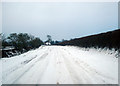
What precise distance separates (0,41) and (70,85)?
85.0 ft

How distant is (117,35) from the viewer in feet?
25.2

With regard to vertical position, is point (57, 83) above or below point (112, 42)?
below

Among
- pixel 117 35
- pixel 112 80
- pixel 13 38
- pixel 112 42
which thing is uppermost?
pixel 13 38

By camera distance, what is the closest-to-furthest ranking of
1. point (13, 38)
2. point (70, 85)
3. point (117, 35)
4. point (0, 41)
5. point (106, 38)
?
point (70, 85), point (117, 35), point (106, 38), point (0, 41), point (13, 38)

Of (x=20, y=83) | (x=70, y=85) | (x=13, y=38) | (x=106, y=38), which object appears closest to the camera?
(x=70, y=85)

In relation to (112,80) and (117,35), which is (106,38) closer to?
(117,35)

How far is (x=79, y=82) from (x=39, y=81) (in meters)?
1.57

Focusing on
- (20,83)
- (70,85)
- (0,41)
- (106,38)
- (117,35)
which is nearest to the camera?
(70,85)

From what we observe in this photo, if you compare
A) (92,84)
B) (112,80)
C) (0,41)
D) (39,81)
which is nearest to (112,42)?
(112,80)

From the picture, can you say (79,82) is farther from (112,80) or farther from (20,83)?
(20,83)

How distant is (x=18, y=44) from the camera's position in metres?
27.2

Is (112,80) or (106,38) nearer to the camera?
(112,80)

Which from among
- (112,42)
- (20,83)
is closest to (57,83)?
(20,83)

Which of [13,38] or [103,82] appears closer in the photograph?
[103,82]
